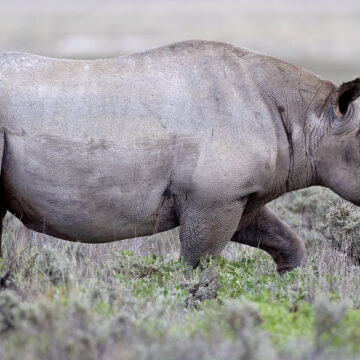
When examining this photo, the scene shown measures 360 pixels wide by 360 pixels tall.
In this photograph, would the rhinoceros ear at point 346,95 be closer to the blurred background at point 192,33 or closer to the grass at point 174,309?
the grass at point 174,309

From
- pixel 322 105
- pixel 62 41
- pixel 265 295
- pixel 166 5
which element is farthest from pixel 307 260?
pixel 166 5

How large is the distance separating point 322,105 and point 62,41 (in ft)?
104

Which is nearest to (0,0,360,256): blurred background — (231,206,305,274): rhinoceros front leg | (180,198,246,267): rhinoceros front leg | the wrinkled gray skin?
(231,206,305,274): rhinoceros front leg

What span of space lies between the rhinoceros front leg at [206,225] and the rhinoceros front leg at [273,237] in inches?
31.8

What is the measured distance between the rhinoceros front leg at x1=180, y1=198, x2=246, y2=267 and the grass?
13cm

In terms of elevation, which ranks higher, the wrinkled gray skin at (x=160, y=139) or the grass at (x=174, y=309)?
the wrinkled gray skin at (x=160, y=139)

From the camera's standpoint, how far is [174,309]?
581 cm

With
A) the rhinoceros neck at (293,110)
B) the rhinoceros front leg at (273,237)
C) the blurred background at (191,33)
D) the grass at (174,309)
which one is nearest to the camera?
the grass at (174,309)

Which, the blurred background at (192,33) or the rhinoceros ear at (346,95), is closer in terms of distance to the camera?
the rhinoceros ear at (346,95)

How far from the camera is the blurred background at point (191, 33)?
33375 mm

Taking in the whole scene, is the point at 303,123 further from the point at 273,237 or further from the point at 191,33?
the point at 191,33

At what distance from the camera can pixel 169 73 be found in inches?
265

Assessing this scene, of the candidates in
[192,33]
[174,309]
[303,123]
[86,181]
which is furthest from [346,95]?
[192,33]

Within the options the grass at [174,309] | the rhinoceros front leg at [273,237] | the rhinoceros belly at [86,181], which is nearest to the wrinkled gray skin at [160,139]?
the rhinoceros belly at [86,181]
